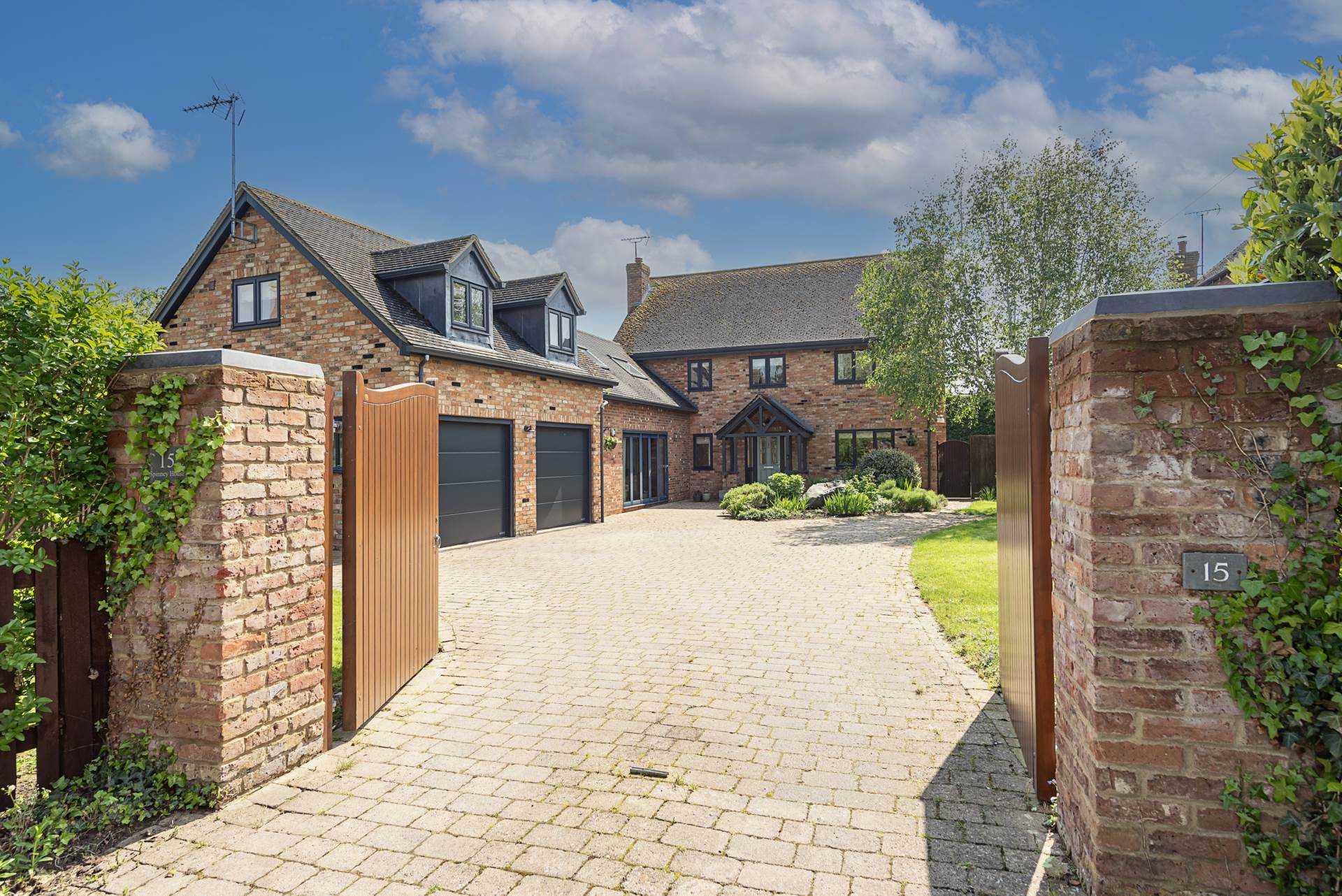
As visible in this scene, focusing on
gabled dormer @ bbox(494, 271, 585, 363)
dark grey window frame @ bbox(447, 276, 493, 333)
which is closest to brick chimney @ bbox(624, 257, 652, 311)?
gabled dormer @ bbox(494, 271, 585, 363)

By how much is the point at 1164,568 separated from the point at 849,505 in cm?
1620

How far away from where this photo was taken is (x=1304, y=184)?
2.33 metres

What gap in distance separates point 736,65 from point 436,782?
8.83 meters

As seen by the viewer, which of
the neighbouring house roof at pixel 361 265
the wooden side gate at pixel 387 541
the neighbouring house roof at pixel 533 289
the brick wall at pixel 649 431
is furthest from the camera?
the brick wall at pixel 649 431

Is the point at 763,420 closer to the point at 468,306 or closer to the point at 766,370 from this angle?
the point at 766,370

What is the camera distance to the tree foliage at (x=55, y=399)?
295 centimetres

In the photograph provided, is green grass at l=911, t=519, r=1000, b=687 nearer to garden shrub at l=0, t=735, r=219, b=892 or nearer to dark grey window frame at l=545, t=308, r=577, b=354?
garden shrub at l=0, t=735, r=219, b=892

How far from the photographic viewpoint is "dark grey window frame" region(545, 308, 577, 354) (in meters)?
16.8

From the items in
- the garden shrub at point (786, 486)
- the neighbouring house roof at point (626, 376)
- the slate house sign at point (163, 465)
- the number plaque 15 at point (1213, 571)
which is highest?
the neighbouring house roof at point (626, 376)

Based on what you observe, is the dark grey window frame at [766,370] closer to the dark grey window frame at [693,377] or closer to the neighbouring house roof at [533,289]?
the dark grey window frame at [693,377]

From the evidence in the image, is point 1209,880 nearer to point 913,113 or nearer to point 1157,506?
point 1157,506

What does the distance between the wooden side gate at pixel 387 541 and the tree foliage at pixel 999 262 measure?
16229 millimetres

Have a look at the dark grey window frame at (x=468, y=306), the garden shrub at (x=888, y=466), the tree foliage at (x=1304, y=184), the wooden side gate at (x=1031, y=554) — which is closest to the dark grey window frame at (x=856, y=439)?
the garden shrub at (x=888, y=466)

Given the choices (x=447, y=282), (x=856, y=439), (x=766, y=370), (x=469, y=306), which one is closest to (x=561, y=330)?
(x=469, y=306)
